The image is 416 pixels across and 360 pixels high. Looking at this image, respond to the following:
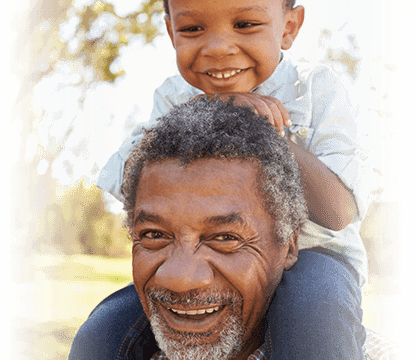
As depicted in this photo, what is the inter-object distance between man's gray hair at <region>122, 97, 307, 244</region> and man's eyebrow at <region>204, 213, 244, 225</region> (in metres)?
0.18

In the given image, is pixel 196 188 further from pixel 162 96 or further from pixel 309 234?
pixel 162 96

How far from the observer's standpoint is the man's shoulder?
2223 millimetres

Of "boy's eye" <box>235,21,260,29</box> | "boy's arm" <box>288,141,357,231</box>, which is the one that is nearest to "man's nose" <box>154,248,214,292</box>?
"boy's arm" <box>288,141,357,231</box>

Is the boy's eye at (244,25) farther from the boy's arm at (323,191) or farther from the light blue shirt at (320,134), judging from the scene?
the boy's arm at (323,191)

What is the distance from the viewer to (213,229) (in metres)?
1.86

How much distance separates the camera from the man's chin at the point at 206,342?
6.11 ft

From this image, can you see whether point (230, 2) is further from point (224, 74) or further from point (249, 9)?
point (224, 74)

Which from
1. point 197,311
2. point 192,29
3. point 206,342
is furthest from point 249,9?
point 206,342

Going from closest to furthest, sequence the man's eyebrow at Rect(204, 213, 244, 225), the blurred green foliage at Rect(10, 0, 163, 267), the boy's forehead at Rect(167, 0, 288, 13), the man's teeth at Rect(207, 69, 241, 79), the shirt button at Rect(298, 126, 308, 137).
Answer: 1. the man's eyebrow at Rect(204, 213, 244, 225)
2. the boy's forehead at Rect(167, 0, 288, 13)
3. the man's teeth at Rect(207, 69, 241, 79)
4. the shirt button at Rect(298, 126, 308, 137)
5. the blurred green foliage at Rect(10, 0, 163, 267)

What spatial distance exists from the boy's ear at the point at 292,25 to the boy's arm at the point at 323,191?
785 mm

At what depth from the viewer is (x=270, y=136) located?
6.97 feet

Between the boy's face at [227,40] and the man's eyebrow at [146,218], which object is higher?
the boy's face at [227,40]

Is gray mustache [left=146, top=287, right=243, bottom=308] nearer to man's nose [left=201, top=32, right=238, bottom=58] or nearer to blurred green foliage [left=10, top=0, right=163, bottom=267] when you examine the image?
man's nose [left=201, top=32, right=238, bottom=58]

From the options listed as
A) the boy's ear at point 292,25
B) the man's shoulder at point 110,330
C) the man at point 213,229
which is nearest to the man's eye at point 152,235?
the man at point 213,229
